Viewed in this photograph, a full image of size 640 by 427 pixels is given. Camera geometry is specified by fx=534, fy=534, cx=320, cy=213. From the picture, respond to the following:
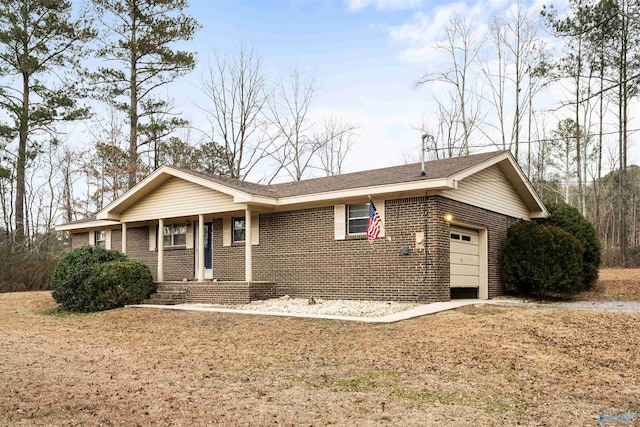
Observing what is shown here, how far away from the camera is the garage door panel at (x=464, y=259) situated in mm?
13910

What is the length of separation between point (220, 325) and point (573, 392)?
6.98 meters

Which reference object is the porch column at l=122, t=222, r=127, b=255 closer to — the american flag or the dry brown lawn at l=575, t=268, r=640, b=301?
the american flag

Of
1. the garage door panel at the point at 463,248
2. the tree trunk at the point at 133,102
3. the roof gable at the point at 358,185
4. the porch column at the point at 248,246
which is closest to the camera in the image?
the roof gable at the point at 358,185

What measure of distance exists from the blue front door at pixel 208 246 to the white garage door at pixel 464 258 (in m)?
7.68

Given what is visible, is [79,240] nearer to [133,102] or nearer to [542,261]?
[133,102]

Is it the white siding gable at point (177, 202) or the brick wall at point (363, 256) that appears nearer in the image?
the brick wall at point (363, 256)

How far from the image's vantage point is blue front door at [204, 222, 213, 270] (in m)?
17.2

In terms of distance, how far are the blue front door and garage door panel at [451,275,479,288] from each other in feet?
25.2

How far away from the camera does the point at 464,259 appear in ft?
47.4

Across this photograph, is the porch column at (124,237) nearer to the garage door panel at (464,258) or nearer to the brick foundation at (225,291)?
the brick foundation at (225,291)

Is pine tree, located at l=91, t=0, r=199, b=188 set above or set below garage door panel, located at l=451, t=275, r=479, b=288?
above

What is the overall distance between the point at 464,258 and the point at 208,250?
8037mm

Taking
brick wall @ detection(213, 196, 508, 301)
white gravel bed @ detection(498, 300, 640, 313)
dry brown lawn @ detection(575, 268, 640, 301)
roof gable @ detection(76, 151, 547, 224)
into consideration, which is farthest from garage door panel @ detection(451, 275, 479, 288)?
dry brown lawn @ detection(575, 268, 640, 301)

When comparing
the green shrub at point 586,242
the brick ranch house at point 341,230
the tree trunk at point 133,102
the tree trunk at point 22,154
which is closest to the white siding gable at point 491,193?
the brick ranch house at point 341,230
